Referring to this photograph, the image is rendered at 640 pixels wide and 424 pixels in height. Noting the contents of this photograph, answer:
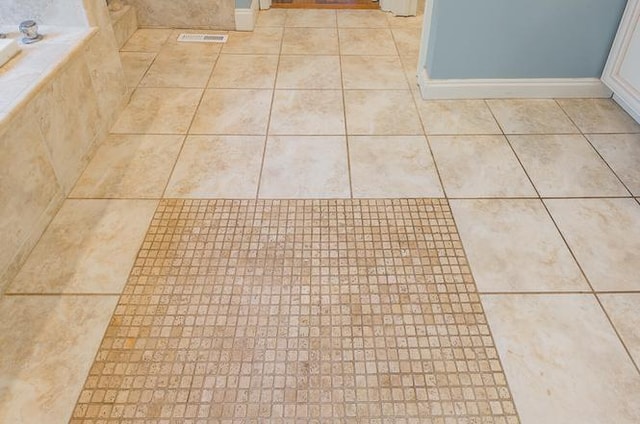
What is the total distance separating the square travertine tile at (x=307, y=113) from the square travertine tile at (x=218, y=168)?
0.17 metres

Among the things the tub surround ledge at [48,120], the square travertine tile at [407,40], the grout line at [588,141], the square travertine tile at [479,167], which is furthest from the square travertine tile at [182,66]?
the grout line at [588,141]

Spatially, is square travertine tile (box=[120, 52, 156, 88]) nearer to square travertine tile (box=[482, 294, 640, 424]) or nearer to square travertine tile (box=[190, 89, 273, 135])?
square travertine tile (box=[190, 89, 273, 135])

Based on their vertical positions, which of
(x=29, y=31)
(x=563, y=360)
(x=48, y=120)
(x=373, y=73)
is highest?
(x=29, y=31)

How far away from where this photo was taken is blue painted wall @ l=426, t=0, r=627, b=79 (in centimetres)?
198

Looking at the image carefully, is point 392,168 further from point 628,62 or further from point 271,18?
point 271,18

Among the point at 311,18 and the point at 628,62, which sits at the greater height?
the point at 628,62

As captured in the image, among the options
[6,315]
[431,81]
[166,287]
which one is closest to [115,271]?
[166,287]

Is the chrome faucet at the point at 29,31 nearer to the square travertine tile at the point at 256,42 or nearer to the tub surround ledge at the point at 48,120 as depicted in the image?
the tub surround ledge at the point at 48,120

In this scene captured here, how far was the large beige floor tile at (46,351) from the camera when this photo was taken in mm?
1055

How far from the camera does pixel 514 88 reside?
2.20 metres

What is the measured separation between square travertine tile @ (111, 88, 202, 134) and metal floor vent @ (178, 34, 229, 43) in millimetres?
677

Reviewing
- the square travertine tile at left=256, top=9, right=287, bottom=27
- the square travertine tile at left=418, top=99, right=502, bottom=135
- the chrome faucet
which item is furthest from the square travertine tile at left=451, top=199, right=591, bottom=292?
the square travertine tile at left=256, top=9, right=287, bottom=27

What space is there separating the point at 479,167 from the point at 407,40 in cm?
138

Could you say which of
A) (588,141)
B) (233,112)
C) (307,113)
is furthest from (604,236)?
(233,112)
